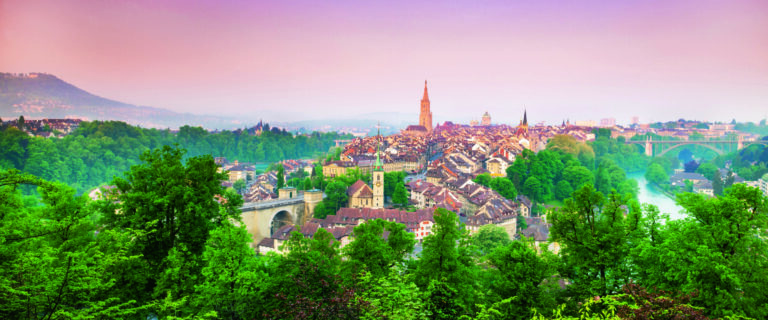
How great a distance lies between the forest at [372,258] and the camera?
29.2 ft

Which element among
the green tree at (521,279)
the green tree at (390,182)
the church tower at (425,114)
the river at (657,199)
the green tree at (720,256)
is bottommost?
the river at (657,199)

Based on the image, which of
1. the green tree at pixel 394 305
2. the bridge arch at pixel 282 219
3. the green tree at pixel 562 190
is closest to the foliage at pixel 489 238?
the bridge arch at pixel 282 219

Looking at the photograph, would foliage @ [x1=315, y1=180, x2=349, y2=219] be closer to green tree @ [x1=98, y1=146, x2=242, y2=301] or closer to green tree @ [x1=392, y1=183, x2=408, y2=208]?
green tree @ [x1=392, y1=183, x2=408, y2=208]

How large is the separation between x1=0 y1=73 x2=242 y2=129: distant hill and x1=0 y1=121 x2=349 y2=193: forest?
14.4 metres

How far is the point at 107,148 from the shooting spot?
199 feet

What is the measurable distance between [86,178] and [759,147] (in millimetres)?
80425

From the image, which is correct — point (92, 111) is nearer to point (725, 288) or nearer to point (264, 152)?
point (264, 152)

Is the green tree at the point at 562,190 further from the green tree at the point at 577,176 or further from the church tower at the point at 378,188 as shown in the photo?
the church tower at the point at 378,188

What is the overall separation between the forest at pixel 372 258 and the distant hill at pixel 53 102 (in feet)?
249

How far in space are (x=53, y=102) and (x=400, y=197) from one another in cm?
6982

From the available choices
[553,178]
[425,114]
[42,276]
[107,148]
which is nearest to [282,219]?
[553,178]

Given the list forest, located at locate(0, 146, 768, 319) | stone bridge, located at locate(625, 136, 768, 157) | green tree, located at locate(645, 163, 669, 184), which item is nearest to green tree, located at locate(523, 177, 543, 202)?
green tree, located at locate(645, 163, 669, 184)

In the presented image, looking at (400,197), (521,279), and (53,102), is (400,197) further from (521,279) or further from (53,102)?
(53,102)

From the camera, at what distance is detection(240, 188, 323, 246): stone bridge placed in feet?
110
